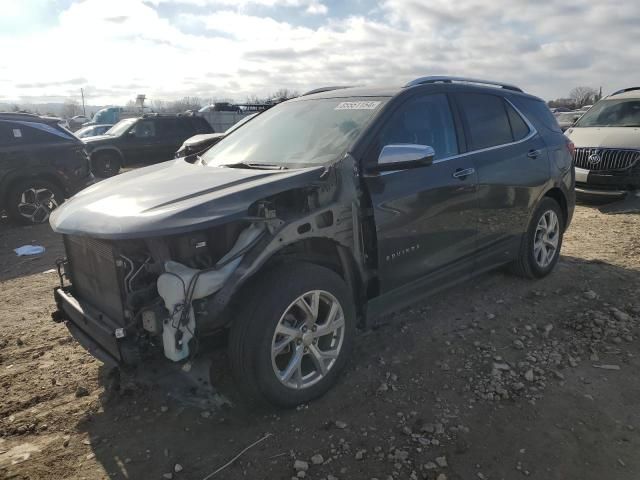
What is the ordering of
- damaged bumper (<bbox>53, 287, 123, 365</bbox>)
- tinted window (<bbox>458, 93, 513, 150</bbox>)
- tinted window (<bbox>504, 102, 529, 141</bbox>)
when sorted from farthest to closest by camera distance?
tinted window (<bbox>504, 102, 529, 141</bbox>) → tinted window (<bbox>458, 93, 513, 150</bbox>) → damaged bumper (<bbox>53, 287, 123, 365</bbox>)

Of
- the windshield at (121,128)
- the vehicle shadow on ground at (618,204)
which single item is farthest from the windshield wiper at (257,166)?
the windshield at (121,128)

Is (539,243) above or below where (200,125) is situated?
below

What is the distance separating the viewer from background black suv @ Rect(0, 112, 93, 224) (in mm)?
8141

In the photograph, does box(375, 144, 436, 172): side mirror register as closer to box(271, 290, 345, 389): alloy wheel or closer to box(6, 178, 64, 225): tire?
box(271, 290, 345, 389): alloy wheel

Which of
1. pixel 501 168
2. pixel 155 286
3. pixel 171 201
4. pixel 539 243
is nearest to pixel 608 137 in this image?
pixel 539 243

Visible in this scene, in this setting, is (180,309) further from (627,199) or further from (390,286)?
(627,199)

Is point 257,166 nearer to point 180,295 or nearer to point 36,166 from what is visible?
point 180,295

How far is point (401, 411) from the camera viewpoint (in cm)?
305

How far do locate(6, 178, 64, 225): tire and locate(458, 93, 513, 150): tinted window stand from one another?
714cm

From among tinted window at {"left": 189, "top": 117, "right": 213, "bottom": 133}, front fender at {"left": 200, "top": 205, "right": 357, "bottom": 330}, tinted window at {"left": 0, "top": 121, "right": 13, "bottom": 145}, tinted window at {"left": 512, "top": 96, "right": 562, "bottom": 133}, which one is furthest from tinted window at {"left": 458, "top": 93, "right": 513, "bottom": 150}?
tinted window at {"left": 189, "top": 117, "right": 213, "bottom": 133}

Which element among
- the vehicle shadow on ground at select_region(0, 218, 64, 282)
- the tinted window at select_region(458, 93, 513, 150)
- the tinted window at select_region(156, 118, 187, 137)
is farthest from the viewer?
the tinted window at select_region(156, 118, 187, 137)

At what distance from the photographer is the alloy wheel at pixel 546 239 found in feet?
16.6

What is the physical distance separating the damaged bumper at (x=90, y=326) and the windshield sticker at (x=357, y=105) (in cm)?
216

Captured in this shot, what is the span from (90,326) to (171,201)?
3.15ft
